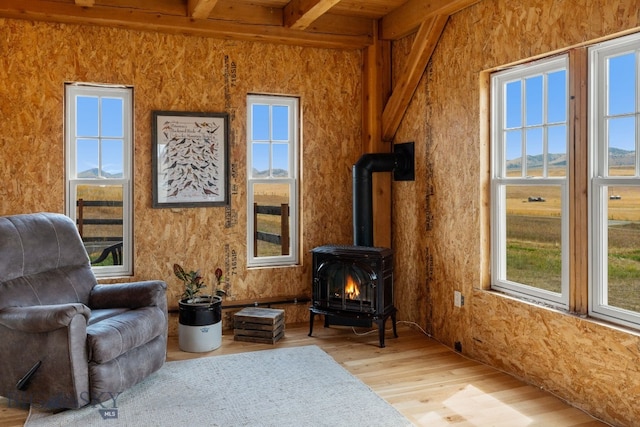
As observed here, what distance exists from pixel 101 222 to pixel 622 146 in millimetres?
4053

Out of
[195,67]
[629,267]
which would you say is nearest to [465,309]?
[629,267]

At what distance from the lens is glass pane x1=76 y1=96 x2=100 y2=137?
453 cm

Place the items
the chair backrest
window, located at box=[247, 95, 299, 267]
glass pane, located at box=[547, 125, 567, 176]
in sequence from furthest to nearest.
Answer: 1. window, located at box=[247, 95, 299, 267]
2. glass pane, located at box=[547, 125, 567, 176]
3. the chair backrest

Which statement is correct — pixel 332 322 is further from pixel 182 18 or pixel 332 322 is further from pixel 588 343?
pixel 182 18

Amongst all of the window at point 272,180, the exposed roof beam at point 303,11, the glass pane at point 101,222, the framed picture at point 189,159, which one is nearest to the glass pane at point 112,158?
the glass pane at point 101,222

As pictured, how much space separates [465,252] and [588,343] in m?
1.26

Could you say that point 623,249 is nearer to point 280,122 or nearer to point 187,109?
point 280,122

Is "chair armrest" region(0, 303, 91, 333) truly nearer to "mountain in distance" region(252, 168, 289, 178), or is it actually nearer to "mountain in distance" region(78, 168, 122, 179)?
"mountain in distance" region(78, 168, 122, 179)

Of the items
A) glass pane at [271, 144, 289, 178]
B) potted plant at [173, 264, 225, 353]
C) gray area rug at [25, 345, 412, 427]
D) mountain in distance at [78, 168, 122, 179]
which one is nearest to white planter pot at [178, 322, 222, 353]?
potted plant at [173, 264, 225, 353]

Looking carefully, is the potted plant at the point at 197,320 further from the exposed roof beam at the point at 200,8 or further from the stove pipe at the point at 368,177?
the exposed roof beam at the point at 200,8

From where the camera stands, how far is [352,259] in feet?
14.7

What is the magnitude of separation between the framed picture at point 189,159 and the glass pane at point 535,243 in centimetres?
256

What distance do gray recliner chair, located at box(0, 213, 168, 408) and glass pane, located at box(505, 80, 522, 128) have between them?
2821 mm

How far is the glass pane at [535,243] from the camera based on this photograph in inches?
175
